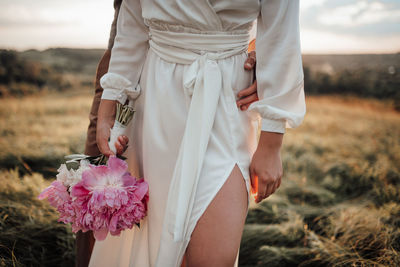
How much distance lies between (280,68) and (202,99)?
1.03ft

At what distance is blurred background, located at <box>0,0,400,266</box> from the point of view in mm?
2510

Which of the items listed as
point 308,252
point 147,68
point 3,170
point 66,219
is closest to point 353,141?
point 308,252

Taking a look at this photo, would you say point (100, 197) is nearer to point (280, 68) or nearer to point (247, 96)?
point (247, 96)

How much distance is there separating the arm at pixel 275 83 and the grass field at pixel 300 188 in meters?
1.37

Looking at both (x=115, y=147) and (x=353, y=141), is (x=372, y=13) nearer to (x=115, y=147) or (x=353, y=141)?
(x=353, y=141)

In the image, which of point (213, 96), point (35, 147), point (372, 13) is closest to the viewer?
point (213, 96)

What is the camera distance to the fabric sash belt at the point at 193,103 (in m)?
1.13

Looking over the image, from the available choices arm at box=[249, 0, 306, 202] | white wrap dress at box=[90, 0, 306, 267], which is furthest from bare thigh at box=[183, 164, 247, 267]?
arm at box=[249, 0, 306, 202]

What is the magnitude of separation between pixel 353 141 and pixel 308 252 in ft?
7.82

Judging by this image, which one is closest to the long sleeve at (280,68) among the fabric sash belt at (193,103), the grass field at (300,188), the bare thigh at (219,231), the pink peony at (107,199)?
the fabric sash belt at (193,103)

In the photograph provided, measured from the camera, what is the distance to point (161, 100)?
1.31 meters

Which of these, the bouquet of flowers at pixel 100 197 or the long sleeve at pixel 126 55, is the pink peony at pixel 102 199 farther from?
the long sleeve at pixel 126 55

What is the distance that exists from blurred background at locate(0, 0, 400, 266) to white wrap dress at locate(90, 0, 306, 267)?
1.37 meters

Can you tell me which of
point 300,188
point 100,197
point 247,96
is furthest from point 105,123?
point 300,188
